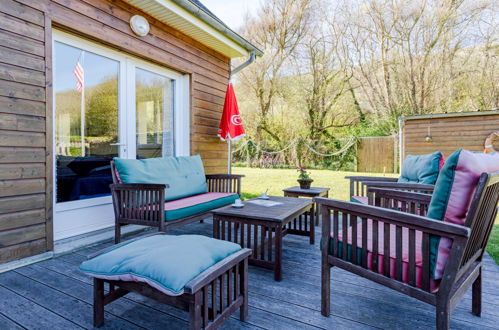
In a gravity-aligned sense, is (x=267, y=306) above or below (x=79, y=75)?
below

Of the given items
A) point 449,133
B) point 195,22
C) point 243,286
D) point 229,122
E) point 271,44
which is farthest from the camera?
point 271,44

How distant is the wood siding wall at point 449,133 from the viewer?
6.80 m

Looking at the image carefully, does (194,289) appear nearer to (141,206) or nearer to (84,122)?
(141,206)

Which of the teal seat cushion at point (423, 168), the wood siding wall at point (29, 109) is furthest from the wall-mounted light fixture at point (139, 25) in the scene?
the teal seat cushion at point (423, 168)

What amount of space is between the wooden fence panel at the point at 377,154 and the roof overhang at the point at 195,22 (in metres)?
6.65

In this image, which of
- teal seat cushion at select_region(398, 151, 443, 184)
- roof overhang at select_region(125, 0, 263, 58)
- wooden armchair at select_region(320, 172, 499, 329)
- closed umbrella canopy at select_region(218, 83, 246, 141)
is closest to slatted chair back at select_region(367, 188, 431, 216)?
wooden armchair at select_region(320, 172, 499, 329)

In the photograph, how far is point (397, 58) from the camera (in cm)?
996

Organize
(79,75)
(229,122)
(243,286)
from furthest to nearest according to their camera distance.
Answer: (229,122)
(79,75)
(243,286)

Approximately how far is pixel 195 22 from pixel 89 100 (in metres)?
1.56

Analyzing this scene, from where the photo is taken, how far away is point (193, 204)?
8.87 feet

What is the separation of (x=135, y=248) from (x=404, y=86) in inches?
427

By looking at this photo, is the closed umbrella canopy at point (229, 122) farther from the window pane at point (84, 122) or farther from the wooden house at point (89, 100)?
the window pane at point (84, 122)

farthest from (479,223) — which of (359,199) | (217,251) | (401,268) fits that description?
(359,199)

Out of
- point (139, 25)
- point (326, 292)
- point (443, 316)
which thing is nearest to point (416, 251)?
point (443, 316)
